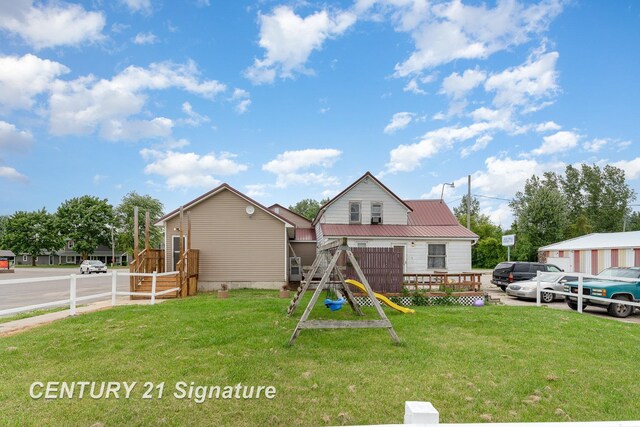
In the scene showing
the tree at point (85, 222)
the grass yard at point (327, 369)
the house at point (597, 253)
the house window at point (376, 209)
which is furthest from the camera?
the tree at point (85, 222)

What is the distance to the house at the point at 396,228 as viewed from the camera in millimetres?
22844

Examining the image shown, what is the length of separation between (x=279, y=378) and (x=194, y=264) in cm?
1433

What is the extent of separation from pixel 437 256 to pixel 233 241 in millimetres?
12379

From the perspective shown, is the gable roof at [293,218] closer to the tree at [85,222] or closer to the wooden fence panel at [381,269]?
the wooden fence panel at [381,269]

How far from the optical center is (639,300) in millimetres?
13203

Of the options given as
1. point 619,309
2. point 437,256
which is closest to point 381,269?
point 619,309

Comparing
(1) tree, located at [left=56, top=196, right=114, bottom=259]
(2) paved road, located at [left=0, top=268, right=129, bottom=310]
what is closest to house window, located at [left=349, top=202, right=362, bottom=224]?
(2) paved road, located at [left=0, top=268, right=129, bottom=310]

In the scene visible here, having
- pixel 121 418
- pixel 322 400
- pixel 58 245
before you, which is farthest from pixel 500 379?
pixel 58 245

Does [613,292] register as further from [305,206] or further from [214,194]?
[305,206]

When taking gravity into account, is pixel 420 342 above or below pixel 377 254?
below

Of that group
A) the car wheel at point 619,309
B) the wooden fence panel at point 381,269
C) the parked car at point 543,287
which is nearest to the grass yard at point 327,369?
the wooden fence panel at point 381,269

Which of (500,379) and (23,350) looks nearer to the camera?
(500,379)

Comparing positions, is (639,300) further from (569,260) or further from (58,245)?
(58,245)

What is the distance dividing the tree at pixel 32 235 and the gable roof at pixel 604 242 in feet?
247
